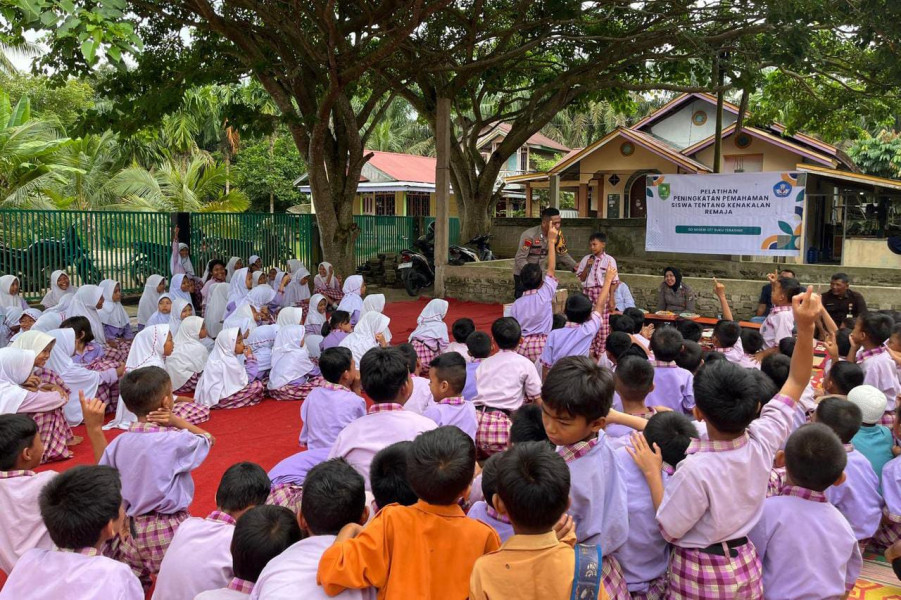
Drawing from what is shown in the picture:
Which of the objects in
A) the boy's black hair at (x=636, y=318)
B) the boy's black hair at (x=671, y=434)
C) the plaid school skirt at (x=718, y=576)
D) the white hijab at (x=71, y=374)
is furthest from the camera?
the boy's black hair at (x=636, y=318)

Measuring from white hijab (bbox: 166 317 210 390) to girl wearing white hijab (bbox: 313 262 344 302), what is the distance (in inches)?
170

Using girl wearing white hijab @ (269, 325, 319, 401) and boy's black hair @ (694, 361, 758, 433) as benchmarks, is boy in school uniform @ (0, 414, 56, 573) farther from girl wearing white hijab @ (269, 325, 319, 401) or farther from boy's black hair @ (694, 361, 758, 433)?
girl wearing white hijab @ (269, 325, 319, 401)

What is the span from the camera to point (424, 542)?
205 centimetres

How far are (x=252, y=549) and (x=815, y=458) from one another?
6.27 ft

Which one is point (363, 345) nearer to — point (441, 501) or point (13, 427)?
point (13, 427)

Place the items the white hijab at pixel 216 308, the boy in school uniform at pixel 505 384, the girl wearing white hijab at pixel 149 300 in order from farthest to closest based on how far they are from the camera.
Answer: the white hijab at pixel 216 308 < the girl wearing white hijab at pixel 149 300 < the boy in school uniform at pixel 505 384

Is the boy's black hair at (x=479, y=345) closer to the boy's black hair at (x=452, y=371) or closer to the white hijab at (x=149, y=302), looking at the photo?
the boy's black hair at (x=452, y=371)

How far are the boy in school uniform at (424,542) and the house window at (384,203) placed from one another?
24.2 metres

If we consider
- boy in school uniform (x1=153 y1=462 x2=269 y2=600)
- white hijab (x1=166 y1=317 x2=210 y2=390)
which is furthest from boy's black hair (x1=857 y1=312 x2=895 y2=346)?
white hijab (x1=166 y1=317 x2=210 y2=390)

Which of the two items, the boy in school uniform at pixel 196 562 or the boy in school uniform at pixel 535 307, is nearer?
the boy in school uniform at pixel 196 562

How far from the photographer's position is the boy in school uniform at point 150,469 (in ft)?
10.3

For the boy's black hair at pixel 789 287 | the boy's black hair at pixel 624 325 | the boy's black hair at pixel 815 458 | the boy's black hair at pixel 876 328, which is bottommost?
the boy's black hair at pixel 815 458

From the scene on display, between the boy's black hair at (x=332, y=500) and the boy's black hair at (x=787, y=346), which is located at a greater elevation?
the boy's black hair at (x=787, y=346)

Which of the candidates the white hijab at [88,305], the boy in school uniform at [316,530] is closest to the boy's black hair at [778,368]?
the boy in school uniform at [316,530]
